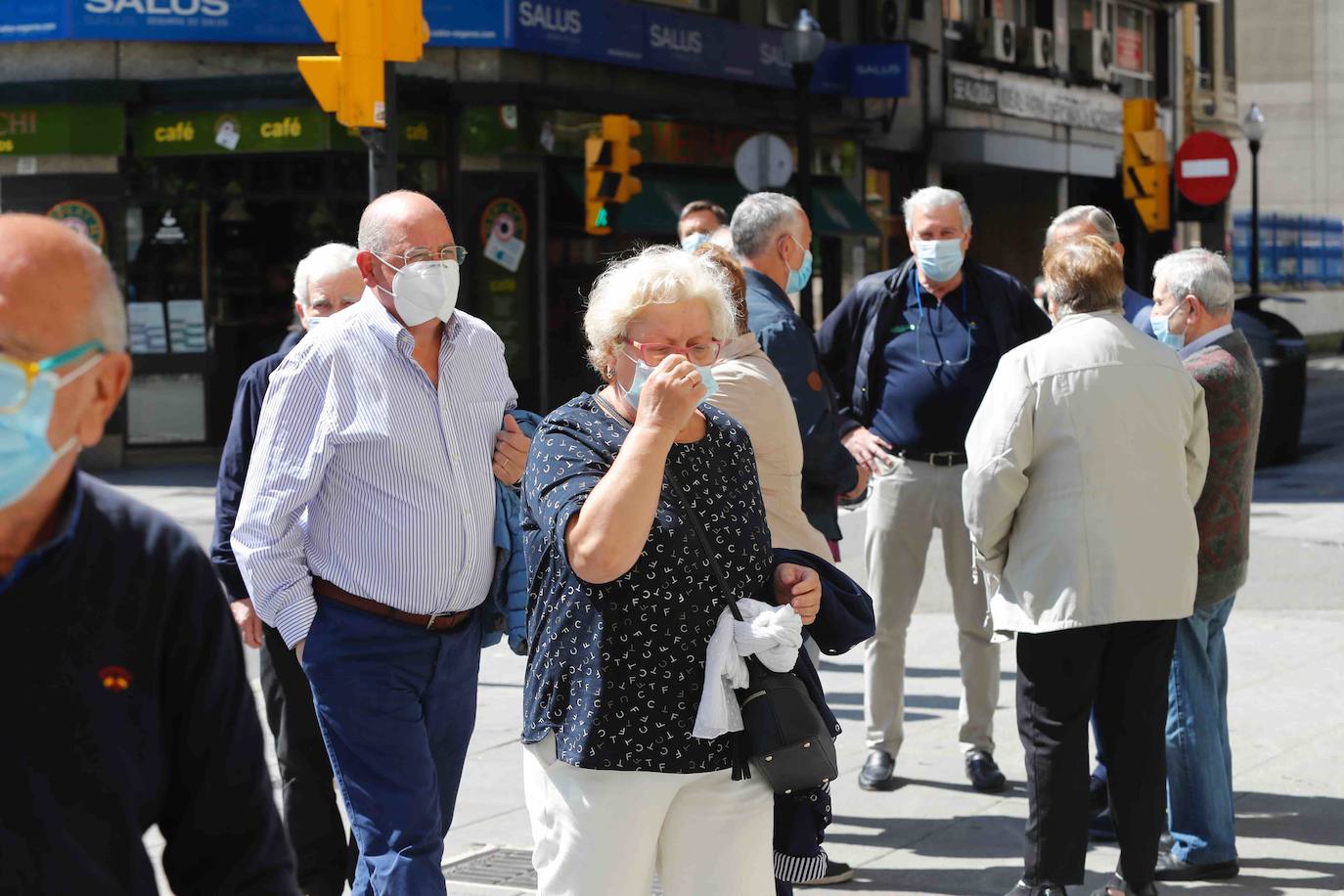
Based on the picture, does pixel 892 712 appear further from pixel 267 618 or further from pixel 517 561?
pixel 267 618

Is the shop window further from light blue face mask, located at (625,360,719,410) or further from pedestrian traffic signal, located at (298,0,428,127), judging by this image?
light blue face mask, located at (625,360,719,410)

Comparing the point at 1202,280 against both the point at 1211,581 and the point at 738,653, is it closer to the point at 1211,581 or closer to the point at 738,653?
the point at 1211,581

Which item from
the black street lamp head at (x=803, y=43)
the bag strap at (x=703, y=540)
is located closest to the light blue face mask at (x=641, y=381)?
the bag strap at (x=703, y=540)

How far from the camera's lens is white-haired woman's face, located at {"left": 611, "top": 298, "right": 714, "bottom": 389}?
3686 millimetres

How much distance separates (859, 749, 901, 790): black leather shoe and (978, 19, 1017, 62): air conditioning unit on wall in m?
24.9

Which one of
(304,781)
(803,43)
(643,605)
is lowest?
(304,781)

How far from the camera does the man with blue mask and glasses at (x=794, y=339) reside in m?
6.12

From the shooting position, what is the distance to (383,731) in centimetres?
443

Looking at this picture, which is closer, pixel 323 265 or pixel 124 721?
pixel 124 721

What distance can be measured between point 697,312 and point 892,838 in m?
3.07

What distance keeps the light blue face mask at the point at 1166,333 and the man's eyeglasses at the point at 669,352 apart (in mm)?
2723

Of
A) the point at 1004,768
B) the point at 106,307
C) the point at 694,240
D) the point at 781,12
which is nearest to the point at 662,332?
the point at 106,307

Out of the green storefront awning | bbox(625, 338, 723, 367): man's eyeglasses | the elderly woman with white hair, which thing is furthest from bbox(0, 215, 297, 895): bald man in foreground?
the green storefront awning

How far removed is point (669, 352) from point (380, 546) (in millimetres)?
1140
